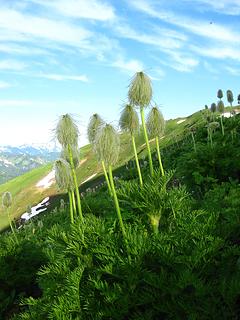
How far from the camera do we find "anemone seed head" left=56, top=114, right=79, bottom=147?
7547mm

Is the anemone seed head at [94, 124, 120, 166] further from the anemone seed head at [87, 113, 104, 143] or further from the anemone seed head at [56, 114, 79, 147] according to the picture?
the anemone seed head at [87, 113, 104, 143]

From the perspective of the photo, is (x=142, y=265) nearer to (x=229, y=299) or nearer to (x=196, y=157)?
(x=229, y=299)

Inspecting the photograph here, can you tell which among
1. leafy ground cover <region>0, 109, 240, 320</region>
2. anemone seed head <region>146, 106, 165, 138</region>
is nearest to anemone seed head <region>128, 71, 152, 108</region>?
anemone seed head <region>146, 106, 165, 138</region>

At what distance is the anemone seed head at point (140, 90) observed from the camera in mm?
8211

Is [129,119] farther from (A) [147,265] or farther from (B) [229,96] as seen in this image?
(B) [229,96]

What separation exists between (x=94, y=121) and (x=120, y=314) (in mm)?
3958

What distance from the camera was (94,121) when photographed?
8531 mm

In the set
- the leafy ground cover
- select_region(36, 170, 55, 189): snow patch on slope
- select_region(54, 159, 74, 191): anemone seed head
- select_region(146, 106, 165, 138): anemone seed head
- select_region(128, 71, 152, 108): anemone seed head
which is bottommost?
select_region(36, 170, 55, 189): snow patch on slope

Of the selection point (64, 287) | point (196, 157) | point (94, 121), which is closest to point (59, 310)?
point (64, 287)

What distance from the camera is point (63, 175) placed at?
26.6 ft

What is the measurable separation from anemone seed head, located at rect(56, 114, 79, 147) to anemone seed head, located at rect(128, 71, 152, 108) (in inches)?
56.6

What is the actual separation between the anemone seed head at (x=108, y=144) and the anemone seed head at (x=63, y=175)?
1.45 meters

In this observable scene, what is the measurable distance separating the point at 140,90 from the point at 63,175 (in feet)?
7.44

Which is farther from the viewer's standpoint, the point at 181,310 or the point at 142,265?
the point at 142,265
